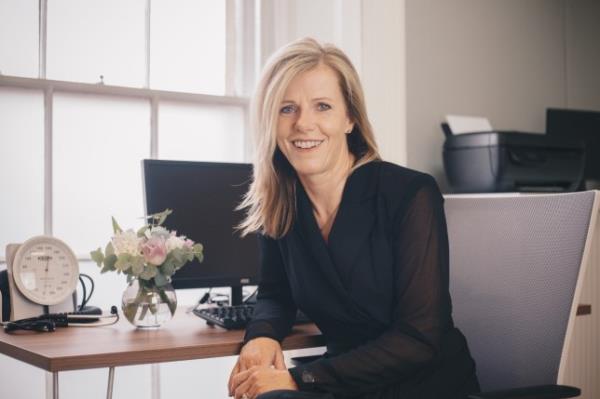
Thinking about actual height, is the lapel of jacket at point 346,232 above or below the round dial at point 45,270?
above

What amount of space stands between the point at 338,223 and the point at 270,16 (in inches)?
49.4

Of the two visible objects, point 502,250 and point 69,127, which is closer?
point 502,250

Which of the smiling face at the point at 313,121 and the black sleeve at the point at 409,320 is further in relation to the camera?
the smiling face at the point at 313,121

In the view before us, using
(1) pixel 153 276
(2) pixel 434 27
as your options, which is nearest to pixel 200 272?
(1) pixel 153 276

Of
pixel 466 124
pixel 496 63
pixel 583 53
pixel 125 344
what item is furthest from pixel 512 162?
pixel 125 344

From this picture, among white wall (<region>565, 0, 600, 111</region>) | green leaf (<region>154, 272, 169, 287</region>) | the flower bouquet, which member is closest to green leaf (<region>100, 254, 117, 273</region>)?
the flower bouquet

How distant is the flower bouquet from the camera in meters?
1.74

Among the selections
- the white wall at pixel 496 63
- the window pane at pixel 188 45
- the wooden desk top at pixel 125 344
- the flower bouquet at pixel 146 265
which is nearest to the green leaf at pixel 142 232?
the flower bouquet at pixel 146 265

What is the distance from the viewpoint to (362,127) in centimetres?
173

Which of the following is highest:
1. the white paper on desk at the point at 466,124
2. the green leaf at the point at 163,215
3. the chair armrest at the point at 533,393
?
the white paper on desk at the point at 466,124

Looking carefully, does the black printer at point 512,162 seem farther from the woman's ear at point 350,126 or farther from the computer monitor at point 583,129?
the woman's ear at point 350,126

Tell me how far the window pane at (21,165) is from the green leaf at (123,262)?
2.06ft

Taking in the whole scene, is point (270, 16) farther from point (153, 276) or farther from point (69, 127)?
point (153, 276)

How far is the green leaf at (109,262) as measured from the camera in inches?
68.9
